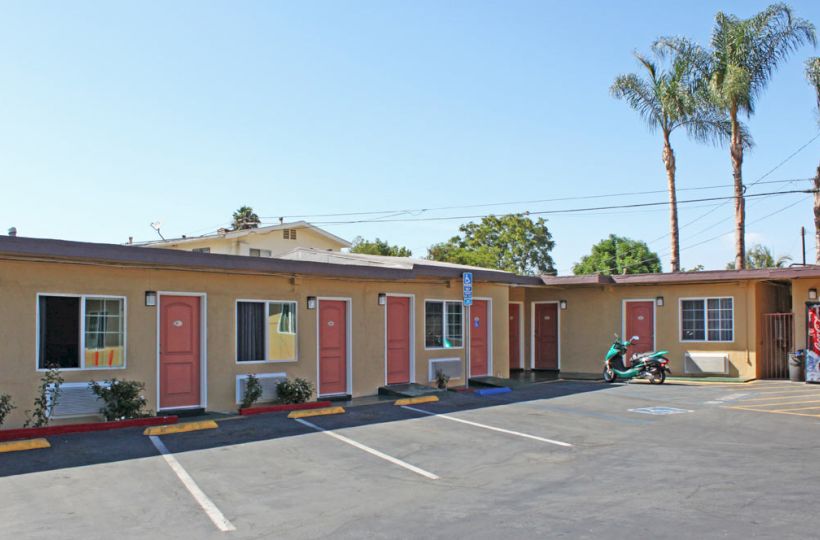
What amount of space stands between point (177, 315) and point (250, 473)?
5039 mm

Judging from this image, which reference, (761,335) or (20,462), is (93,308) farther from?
(761,335)

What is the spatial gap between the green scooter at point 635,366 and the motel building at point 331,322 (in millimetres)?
1629

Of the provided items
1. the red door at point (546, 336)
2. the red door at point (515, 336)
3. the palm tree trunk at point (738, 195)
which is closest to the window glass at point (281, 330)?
the red door at point (515, 336)

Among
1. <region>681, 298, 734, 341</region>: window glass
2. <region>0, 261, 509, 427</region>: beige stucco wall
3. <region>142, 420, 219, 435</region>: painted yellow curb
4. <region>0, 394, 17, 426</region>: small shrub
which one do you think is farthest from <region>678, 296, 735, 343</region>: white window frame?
<region>0, 394, 17, 426</region>: small shrub

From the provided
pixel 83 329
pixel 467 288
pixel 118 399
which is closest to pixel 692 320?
pixel 467 288

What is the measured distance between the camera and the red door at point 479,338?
18.2 metres

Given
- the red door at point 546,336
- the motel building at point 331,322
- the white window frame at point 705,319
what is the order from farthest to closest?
the red door at point 546,336 < the white window frame at point 705,319 < the motel building at point 331,322

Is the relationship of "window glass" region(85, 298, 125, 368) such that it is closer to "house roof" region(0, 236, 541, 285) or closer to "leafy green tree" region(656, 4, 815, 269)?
"house roof" region(0, 236, 541, 285)

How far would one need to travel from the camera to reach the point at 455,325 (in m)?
17.7

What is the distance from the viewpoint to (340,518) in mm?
6453

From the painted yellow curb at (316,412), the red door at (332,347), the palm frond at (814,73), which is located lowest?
the painted yellow curb at (316,412)

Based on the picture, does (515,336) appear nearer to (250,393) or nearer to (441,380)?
(441,380)

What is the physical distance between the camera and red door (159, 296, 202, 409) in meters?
12.2

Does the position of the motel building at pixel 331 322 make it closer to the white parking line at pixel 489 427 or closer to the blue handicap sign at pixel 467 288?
the blue handicap sign at pixel 467 288
